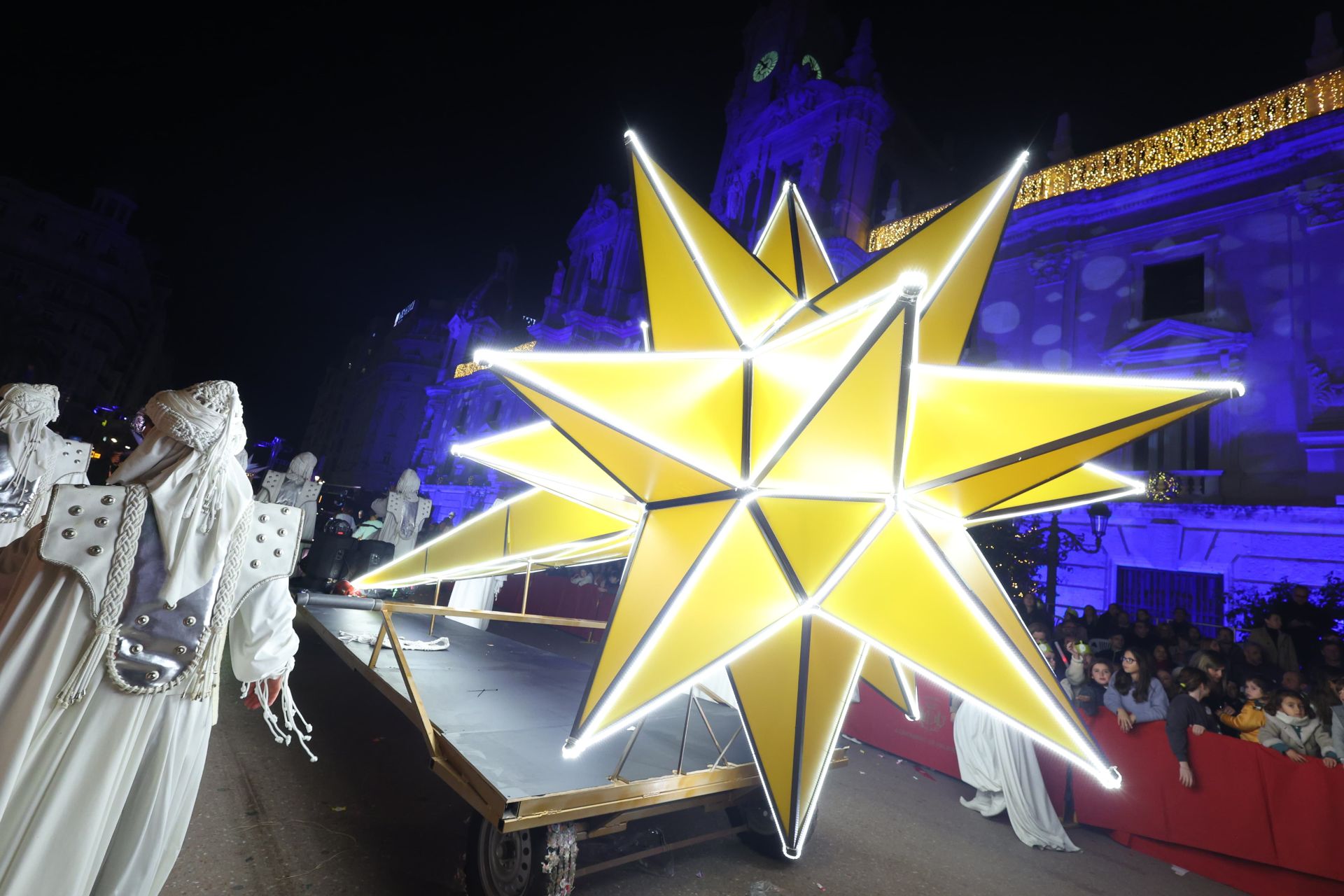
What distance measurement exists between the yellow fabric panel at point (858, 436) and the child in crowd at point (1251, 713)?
5.65 metres

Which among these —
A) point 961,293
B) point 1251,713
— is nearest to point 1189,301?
point 1251,713

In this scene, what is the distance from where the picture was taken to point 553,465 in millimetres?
2980

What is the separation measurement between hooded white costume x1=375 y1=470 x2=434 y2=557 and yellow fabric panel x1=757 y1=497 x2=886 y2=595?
9387mm

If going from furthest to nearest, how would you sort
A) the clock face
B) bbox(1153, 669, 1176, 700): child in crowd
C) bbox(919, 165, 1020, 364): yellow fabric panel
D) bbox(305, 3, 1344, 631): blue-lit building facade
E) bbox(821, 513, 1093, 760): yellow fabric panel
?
the clock face, bbox(305, 3, 1344, 631): blue-lit building facade, bbox(1153, 669, 1176, 700): child in crowd, bbox(919, 165, 1020, 364): yellow fabric panel, bbox(821, 513, 1093, 760): yellow fabric panel

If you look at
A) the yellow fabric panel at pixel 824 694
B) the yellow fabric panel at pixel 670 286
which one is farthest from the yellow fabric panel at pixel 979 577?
the yellow fabric panel at pixel 670 286

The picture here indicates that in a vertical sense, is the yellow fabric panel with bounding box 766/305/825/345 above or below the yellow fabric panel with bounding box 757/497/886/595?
above

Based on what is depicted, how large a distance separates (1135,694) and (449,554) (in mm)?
5899

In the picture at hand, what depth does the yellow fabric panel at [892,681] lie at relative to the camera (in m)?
3.23

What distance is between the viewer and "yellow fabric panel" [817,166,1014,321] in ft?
7.70

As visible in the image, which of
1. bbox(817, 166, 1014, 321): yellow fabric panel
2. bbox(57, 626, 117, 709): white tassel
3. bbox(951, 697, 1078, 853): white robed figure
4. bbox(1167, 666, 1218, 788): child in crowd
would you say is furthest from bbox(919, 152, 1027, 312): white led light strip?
bbox(1167, 666, 1218, 788): child in crowd

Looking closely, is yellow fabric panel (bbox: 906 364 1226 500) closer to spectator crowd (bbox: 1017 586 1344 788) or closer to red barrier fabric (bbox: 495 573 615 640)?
spectator crowd (bbox: 1017 586 1344 788)

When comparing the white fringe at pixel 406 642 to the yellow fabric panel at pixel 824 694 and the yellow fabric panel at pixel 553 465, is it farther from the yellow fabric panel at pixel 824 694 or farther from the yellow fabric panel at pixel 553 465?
the yellow fabric panel at pixel 824 694

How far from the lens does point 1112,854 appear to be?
5.00 m

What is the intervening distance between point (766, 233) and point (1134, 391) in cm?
198
